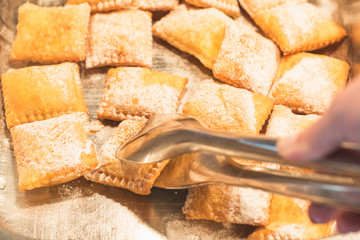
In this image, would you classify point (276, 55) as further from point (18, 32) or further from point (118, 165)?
point (18, 32)

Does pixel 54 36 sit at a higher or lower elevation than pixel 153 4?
lower

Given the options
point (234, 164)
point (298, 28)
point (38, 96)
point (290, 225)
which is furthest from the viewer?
point (298, 28)

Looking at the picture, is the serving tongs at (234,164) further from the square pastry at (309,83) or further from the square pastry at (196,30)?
the square pastry at (196,30)

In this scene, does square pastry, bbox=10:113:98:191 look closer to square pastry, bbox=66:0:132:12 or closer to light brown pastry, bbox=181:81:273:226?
light brown pastry, bbox=181:81:273:226

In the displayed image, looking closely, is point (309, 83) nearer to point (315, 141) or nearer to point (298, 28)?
point (298, 28)

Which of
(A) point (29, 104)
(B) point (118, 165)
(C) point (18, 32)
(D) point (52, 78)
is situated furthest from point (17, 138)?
(C) point (18, 32)

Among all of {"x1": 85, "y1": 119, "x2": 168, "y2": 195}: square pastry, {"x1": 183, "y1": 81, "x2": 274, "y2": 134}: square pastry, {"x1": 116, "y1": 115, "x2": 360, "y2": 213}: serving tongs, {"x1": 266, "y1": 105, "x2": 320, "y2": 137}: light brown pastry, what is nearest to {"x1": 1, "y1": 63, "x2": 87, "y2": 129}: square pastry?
{"x1": 85, "y1": 119, "x2": 168, "y2": 195}: square pastry

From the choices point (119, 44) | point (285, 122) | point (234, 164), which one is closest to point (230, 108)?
point (285, 122)

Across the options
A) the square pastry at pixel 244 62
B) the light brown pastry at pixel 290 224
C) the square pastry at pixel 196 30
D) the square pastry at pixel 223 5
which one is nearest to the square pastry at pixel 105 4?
the square pastry at pixel 196 30
